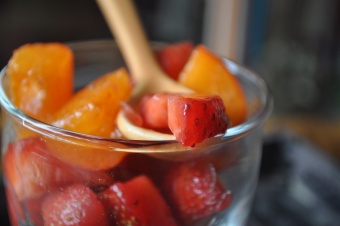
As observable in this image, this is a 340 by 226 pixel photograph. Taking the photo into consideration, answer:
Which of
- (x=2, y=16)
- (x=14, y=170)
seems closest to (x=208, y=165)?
(x=14, y=170)

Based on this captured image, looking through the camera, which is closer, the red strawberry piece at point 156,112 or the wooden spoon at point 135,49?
the red strawberry piece at point 156,112

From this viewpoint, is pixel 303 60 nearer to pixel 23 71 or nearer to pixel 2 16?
pixel 2 16

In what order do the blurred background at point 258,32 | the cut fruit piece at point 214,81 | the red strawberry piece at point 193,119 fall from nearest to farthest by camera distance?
the red strawberry piece at point 193,119 → the cut fruit piece at point 214,81 → the blurred background at point 258,32

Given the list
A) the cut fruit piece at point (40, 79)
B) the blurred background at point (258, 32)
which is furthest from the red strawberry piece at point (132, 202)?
the blurred background at point (258, 32)

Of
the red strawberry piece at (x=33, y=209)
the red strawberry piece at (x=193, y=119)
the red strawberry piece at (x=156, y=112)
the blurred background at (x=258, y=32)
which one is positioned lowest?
the blurred background at (x=258, y=32)

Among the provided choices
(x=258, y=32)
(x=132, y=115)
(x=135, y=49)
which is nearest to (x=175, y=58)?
(x=135, y=49)

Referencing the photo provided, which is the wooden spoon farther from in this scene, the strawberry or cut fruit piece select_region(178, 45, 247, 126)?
the strawberry

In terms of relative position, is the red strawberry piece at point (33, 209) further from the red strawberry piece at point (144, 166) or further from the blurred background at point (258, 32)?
the blurred background at point (258, 32)

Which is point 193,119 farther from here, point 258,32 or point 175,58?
point 258,32
